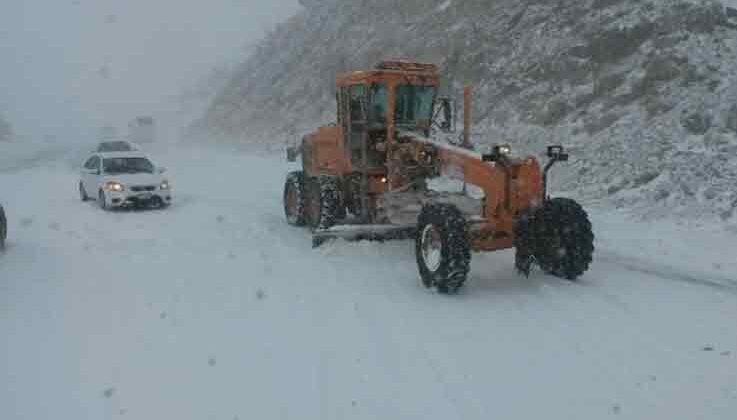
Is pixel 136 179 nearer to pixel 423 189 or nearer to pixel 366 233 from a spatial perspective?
pixel 366 233

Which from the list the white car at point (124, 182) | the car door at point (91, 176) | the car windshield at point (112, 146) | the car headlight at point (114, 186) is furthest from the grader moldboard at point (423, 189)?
the car windshield at point (112, 146)

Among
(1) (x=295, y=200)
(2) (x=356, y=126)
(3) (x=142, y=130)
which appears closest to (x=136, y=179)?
(1) (x=295, y=200)

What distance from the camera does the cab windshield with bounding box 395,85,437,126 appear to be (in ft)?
42.0

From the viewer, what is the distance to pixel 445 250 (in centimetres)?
946

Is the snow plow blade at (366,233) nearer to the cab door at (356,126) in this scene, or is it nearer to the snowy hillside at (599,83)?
the cab door at (356,126)

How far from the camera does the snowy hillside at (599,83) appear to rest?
16094 millimetres

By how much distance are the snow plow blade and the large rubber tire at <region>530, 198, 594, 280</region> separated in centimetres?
248

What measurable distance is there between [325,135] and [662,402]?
30.4 feet

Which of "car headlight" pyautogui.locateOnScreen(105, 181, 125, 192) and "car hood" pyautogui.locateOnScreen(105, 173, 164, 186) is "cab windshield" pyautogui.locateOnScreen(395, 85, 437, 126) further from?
"car headlight" pyautogui.locateOnScreen(105, 181, 125, 192)

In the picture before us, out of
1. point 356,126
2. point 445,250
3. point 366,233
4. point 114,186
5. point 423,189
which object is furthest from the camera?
point 114,186

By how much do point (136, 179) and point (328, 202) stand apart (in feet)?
22.4

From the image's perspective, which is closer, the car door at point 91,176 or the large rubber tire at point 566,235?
the large rubber tire at point 566,235

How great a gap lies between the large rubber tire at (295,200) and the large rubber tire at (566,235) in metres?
6.30

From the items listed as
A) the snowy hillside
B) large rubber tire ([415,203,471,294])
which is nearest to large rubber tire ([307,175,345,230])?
large rubber tire ([415,203,471,294])
